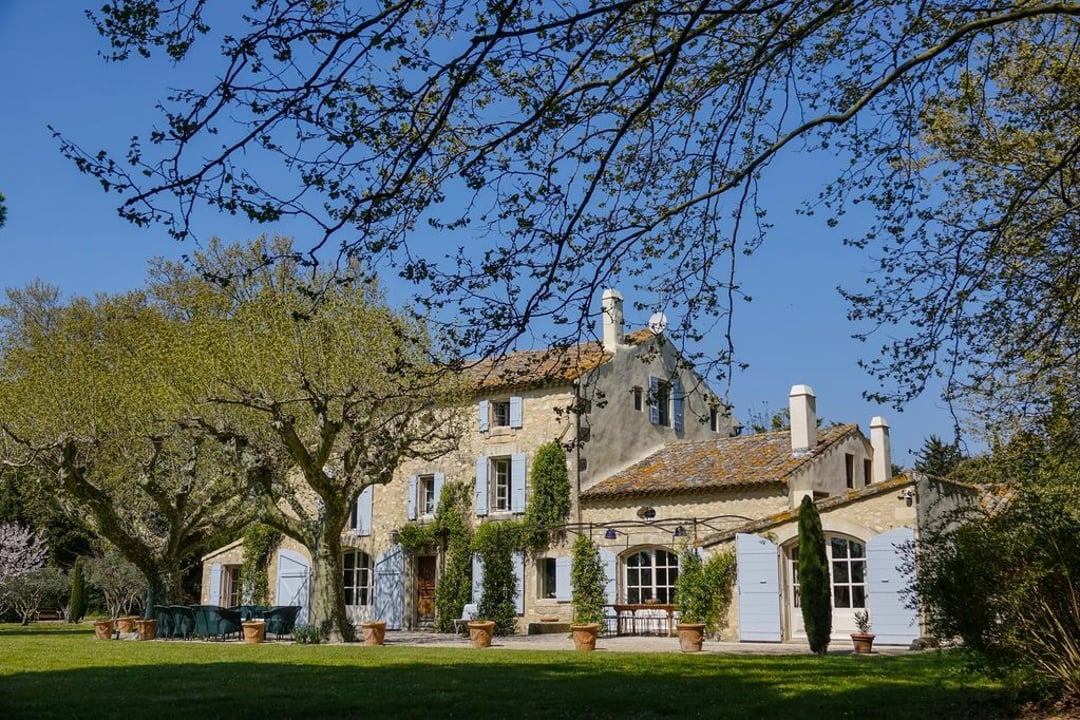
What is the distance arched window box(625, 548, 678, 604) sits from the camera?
76.9ft

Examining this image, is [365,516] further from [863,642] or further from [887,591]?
[863,642]

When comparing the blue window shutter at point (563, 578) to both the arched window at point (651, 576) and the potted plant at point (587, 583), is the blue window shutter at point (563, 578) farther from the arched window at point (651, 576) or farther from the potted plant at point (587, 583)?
the arched window at point (651, 576)

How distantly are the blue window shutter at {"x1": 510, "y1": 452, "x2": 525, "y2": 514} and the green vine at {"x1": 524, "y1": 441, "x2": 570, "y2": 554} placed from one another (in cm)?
30

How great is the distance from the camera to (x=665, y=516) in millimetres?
23562

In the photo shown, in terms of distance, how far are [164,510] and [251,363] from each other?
22.3 feet

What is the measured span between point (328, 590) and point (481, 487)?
746 cm

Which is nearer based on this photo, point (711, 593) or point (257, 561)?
point (711, 593)

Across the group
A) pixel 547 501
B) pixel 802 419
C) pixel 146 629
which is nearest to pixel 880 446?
pixel 802 419

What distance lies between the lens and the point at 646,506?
24.0m

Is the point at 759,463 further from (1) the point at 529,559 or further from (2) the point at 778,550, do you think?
(1) the point at 529,559

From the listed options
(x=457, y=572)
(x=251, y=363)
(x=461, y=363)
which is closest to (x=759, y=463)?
(x=457, y=572)

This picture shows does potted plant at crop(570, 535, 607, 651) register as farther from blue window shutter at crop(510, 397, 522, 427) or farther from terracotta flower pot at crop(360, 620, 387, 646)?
terracotta flower pot at crop(360, 620, 387, 646)

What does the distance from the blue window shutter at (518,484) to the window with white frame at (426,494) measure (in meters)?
2.96

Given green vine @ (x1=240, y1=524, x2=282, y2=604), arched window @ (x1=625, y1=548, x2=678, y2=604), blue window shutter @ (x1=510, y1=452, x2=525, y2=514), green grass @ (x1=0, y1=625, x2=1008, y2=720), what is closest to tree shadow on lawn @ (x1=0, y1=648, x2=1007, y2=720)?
green grass @ (x1=0, y1=625, x2=1008, y2=720)
